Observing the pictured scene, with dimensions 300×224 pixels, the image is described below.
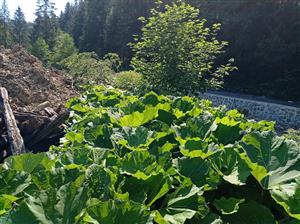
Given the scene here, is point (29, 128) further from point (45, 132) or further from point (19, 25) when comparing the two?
point (19, 25)

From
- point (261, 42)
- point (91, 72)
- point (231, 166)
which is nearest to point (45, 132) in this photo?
point (231, 166)

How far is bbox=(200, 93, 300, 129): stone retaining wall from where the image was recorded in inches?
568

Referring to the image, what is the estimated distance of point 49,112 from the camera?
5660 mm

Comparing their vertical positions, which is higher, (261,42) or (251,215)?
(261,42)

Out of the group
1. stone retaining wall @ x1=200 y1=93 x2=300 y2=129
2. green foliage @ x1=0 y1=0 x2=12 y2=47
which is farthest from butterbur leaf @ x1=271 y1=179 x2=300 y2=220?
green foliage @ x1=0 y1=0 x2=12 y2=47

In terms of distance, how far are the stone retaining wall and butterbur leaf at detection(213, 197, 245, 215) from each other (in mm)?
12802

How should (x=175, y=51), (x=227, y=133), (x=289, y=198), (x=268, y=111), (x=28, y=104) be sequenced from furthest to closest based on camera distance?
1. (x=268, y=111)
2. (x=28, y=104)
3. (x=175, y=51)
4. (x=227, y=133)
5. (x=289, y=198)

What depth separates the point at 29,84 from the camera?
290 inches

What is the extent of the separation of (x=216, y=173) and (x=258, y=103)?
1493 centimetres

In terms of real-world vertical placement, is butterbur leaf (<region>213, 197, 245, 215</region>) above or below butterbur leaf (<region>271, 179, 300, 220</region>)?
below

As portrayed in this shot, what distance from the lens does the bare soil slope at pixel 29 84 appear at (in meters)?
6.67

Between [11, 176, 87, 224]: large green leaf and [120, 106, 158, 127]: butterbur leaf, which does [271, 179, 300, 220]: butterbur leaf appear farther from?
[120, 106, 158, 127]: butterbur leaf

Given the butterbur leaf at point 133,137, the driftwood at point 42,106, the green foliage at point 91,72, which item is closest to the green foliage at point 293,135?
the driftwood at point 42,106

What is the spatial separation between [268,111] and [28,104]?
442 inches
